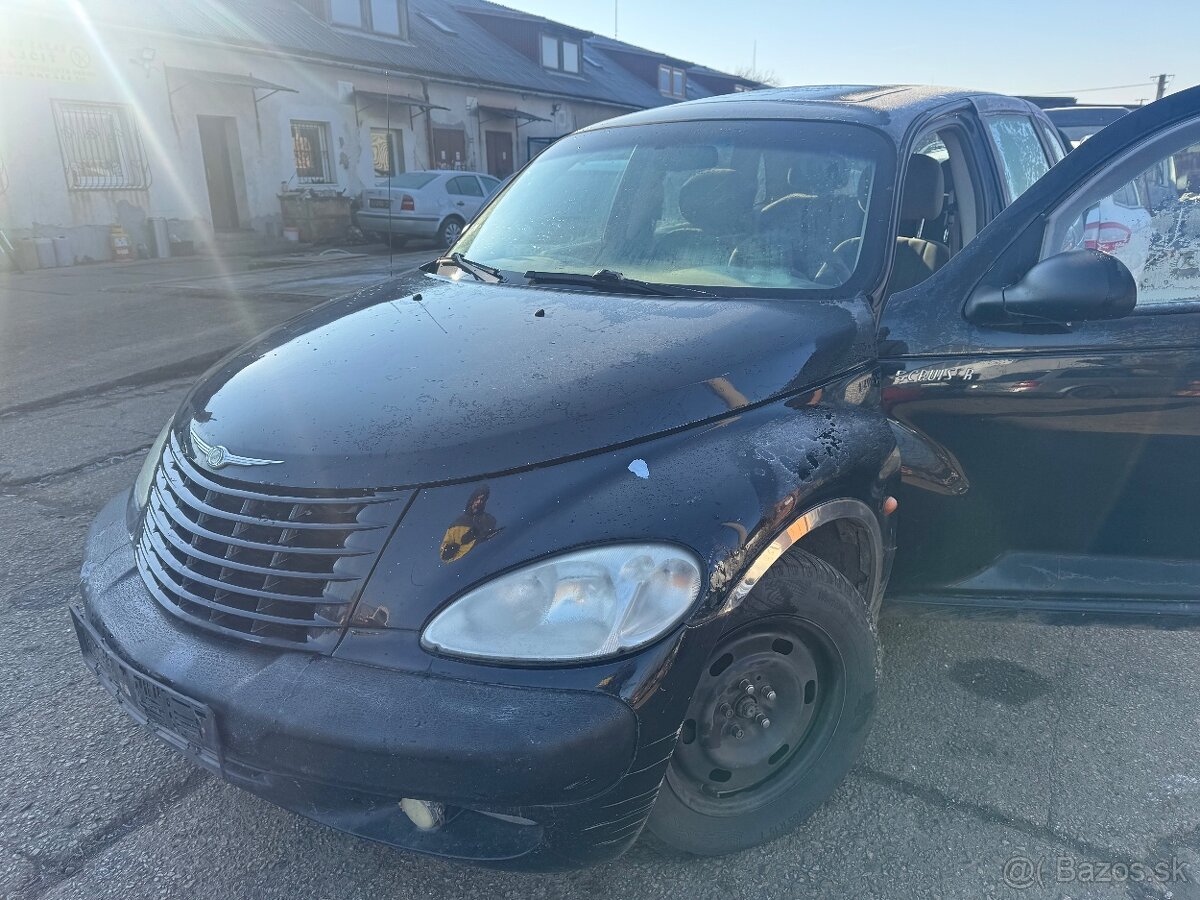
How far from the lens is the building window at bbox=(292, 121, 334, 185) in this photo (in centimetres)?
1978

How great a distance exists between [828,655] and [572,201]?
194cm

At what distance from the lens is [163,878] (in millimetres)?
2010

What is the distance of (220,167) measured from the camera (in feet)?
60.4

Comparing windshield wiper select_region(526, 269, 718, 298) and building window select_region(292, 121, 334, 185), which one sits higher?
building window select_region(292, 121, 334, 185)

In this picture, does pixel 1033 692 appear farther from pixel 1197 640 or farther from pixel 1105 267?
pixel 1105 267

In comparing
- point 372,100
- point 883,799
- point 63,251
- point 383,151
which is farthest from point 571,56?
point 883,799

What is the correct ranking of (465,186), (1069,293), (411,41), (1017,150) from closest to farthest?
(1069,293)
(1017,150)
(465,186)
(411,41)

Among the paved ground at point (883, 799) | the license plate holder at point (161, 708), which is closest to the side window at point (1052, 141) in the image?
the paved ground at point (883, 799)

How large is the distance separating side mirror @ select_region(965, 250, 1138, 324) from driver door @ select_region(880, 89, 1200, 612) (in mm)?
25

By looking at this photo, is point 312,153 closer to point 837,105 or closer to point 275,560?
point 837,105

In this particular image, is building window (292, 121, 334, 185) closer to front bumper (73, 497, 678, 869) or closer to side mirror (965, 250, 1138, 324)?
side mirror (965, 250, 1138, 324)

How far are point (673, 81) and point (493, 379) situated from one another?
39.0 m

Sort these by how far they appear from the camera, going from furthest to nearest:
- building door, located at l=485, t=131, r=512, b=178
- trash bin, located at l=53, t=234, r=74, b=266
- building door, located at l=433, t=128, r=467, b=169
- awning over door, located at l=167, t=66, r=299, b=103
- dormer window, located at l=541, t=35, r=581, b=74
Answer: dormer window, located at l=541, t=35, r=581, b=74
building door, located at l=485, t=131, r=512, b=178
building door, located at l=433, t=128, r=467, b=169
awning over door, located at l=167, t=66, r=299, b=103
trash bin, located at l=53, t=234, r=74, b=266

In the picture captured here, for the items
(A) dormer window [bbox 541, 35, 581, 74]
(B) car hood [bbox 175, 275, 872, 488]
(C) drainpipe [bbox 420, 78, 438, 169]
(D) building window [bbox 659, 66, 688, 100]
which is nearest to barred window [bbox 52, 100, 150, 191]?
(C) drainpipe [bbox 420, 78, 438, 169]
